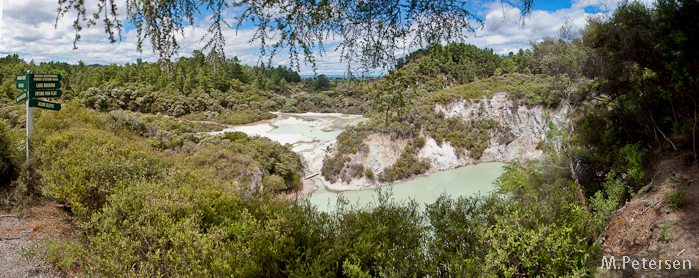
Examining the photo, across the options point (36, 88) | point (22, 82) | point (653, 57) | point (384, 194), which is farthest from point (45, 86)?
point (653, 57)

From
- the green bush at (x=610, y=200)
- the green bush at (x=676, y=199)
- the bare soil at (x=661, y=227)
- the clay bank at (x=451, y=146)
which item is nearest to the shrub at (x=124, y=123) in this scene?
the clay bank at (x=451, y=146)

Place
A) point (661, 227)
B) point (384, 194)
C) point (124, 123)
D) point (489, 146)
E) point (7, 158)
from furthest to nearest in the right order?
point (489, 146)
point (124, 123)
point (7, 158)
point (384, 194)
point (661, 227)

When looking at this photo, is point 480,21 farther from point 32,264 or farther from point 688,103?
point 688,103

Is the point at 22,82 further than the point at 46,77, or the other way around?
the point at 46,77

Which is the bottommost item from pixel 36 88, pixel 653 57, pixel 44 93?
pixel 44 93

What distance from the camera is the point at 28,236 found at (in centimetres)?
515

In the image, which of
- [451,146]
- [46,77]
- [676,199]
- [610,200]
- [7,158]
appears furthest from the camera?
[451,146]

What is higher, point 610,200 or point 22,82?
point 22,82

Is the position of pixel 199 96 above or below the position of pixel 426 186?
above

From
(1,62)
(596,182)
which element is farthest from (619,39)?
(1,62)

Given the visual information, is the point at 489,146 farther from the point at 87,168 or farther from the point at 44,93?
the point at 44,93

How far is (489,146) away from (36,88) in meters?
30.4

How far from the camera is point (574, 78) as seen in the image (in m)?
14.2

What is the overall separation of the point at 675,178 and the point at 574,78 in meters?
8.57
